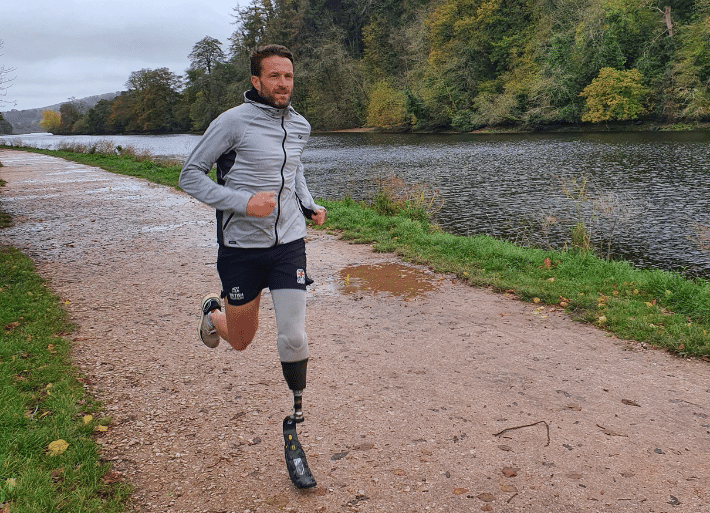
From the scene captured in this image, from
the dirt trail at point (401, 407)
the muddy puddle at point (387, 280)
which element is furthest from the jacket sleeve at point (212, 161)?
the muddy puddle at point (387, 280)

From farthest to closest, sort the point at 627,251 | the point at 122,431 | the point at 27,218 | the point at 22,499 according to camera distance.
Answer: the point at 27,218
the point at 627,251
the point at 122,431
the point at 22,499

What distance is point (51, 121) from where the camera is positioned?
529ft

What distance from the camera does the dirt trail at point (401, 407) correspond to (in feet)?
10.0

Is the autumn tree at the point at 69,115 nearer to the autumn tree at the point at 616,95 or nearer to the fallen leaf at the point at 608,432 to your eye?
the autumn tree at the point at 616,95

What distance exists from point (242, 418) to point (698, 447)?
2847mm

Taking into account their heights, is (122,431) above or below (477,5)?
below

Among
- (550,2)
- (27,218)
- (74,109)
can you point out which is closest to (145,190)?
(27,218)

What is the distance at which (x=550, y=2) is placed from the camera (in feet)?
188

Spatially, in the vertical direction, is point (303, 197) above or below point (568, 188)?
above

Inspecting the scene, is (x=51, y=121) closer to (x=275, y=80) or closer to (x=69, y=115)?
(x=69, y=115)

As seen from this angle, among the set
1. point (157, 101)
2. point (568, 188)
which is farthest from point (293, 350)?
point (157, 101)

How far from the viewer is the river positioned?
12.1 m

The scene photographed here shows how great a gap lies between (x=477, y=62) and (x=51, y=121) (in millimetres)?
140803

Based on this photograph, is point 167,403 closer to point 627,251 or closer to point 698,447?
point 698,447
